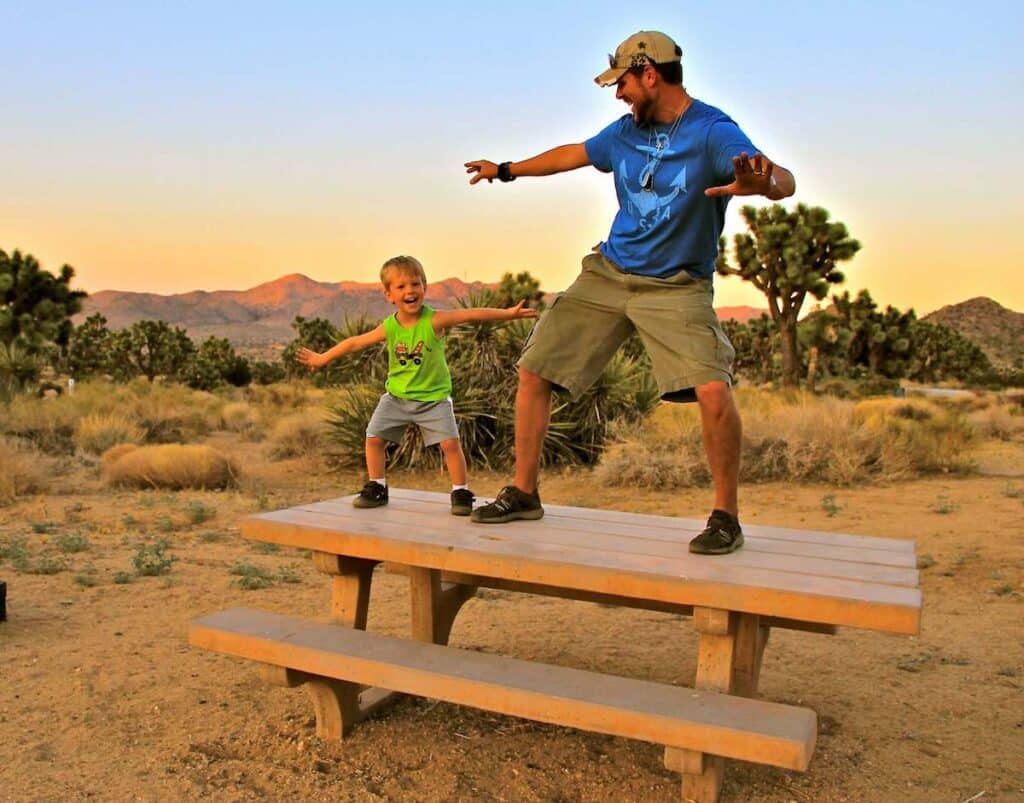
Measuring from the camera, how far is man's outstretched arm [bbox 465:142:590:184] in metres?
3.93

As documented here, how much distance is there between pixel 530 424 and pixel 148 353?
1504 inches

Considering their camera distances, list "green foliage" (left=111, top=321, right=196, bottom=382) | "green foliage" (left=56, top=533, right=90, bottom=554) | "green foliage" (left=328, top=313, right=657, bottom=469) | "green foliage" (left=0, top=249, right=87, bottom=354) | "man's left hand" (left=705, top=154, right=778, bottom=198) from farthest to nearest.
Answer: "green foliage" (left=111, top=321, right=196, bottom=382) → "green foliage" (left=0, top=249, right=87, bottom=354) → "green foliage" (left=328, top=313, right=657, bottom=469) → "green foliage" (left=56, top=533, right=90, bottom=554) → "man's left hand" (left=705, top=154, right=778, bottom=198)

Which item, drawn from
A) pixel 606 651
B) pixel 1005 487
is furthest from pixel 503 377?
pixel 606 651

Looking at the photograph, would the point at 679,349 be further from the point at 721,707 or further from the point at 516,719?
the point at 516,719

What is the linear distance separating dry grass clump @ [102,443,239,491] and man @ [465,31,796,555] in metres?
7.61

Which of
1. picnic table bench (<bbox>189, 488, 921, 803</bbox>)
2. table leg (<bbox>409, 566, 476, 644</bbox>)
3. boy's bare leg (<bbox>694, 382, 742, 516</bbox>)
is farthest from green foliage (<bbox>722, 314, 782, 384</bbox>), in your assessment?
boy's bare leg (<bbox>694, 382, 742, 516</bbox>)

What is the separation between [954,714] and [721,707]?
187 cm

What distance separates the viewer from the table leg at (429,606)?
3.99 m

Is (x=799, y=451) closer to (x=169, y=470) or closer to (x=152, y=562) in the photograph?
(x=169, y=470)

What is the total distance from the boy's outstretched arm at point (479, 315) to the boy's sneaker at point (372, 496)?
2.50 ft

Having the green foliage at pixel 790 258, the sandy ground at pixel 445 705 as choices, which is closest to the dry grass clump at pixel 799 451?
the sandy ground at pixel 445 705

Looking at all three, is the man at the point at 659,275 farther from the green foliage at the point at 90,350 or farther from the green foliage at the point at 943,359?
the green foliage at the point at 943,359

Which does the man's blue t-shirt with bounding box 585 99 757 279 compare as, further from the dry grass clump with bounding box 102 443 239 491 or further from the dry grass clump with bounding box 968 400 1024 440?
the dry grass clump with bounding box 968 400 1024 440

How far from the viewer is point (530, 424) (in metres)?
3.88
